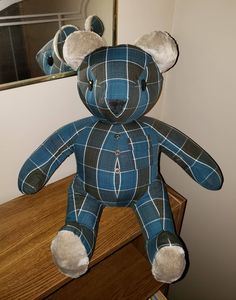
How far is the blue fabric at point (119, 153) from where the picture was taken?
688 mm

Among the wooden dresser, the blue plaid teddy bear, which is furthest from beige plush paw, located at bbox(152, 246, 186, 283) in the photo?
the wooden dresser

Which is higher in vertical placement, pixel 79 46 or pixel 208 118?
pixel 79 46

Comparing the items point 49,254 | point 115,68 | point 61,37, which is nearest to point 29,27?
point 61,37

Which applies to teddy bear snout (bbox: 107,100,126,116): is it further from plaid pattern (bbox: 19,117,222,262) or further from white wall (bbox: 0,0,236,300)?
white wall (bbox: 0,0,236,300)

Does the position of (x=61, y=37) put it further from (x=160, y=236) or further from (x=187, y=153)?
(x=160, y=236)

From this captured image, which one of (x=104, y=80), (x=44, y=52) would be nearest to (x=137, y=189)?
(x=104, y=80)

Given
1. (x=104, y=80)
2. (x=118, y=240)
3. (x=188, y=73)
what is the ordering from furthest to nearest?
1. (x=188, y=73)
2. (x=118, y=240)
3. (x=104, y=80)

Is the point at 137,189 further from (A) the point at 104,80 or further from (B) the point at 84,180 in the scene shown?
(A) the point at 104,80

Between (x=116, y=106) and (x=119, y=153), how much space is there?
0.13 meters

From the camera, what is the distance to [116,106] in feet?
2.26

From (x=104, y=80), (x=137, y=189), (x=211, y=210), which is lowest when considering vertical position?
(x=211, y=210)

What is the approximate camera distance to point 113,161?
29.8 inches

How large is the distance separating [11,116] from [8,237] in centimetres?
34

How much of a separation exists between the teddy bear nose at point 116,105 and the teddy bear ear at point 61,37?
0.23 metres
